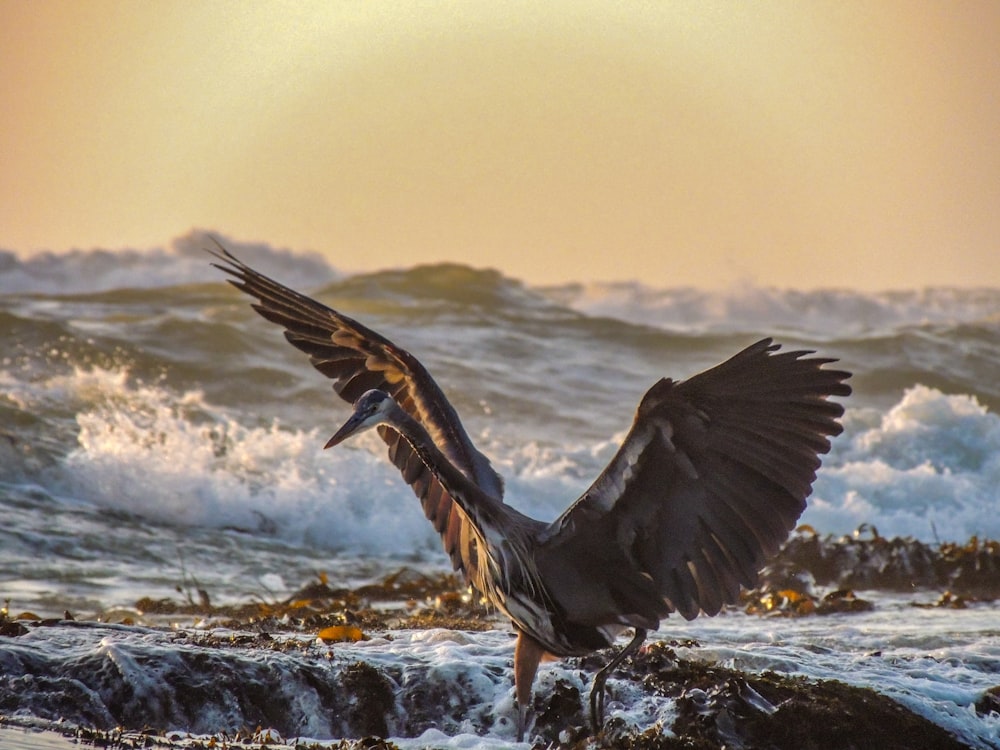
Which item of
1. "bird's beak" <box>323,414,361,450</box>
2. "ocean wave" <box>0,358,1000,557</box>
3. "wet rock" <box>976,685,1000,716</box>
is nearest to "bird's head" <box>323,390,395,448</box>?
"bird's beak" <box>323,414,361,450</box>

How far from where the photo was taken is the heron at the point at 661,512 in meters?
4.91

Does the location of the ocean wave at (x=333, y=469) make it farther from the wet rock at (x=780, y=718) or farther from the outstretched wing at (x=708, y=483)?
the outstretched wing at (x=708, y=483)

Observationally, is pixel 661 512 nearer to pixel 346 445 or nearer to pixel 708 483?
pixel 708 483

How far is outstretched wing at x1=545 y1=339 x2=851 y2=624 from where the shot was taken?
192 inches

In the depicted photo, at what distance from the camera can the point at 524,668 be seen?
542 cm

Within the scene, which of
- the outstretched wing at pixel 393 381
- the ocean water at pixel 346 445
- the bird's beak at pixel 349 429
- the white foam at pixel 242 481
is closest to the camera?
the bird's beak at pixel 349 429

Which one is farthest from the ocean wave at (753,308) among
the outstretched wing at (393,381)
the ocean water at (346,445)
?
the outstretched wing at (393,381)

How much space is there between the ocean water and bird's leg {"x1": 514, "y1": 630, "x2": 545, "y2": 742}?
0.82 ft

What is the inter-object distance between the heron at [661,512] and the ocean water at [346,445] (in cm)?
60

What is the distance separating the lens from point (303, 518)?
460 inches

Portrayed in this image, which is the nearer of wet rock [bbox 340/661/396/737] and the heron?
the heron

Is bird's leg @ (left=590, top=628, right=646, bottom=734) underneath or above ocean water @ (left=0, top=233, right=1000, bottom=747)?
underneath

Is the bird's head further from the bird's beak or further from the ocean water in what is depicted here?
the ocean water

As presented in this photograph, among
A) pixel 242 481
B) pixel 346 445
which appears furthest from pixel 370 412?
pixel 346 445
